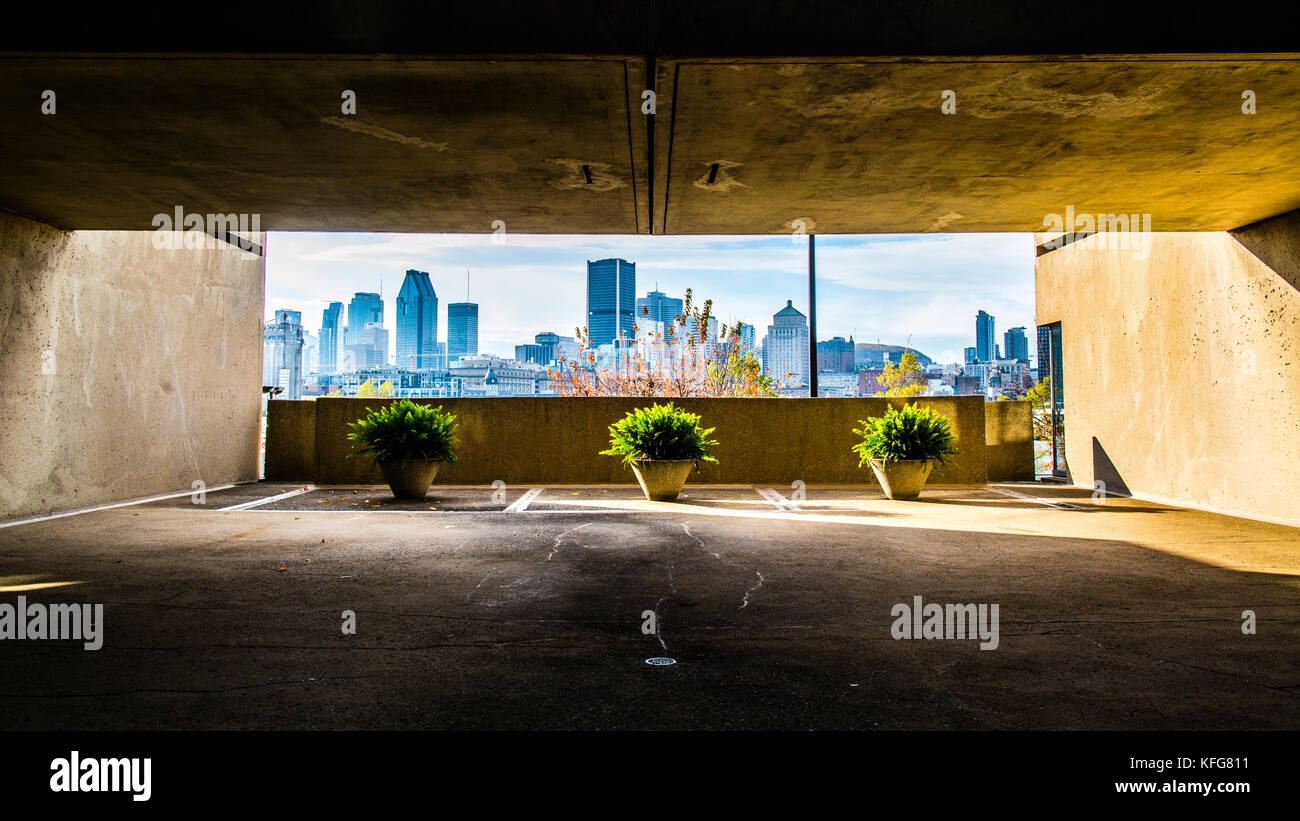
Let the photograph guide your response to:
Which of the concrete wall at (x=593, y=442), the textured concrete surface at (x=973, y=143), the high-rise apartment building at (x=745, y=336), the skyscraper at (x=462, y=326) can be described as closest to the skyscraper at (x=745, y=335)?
the high-rise apartment building at (x=745, y=336)

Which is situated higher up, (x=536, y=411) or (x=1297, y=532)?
(x=536, y=411)

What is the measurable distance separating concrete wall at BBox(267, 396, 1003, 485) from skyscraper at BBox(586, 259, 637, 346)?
4.65 metres

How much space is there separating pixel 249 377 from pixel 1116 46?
13464mm

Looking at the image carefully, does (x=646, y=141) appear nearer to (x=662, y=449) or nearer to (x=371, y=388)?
(x=662, y=449)

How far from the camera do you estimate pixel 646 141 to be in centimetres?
643

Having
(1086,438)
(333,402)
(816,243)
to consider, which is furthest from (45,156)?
(1086,438)

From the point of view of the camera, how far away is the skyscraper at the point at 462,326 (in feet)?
324

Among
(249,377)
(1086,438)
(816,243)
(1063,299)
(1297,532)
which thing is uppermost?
(816,243)

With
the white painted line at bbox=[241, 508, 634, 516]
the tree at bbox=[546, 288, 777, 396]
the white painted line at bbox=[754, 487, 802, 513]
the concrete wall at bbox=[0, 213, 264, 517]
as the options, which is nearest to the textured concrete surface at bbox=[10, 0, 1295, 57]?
the concrete wall at bbox=[0, 213, 264, 517]

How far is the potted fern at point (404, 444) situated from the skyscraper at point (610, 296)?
7.02 meters

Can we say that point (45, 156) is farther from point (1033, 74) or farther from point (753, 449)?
point (753, 449)

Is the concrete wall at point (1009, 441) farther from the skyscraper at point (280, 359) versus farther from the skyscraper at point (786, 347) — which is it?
Answer: the skyscraper at point (280, 359)

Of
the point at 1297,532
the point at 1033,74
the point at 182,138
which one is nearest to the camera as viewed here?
the point at 1033,74

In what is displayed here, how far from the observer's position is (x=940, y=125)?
6035 mm
